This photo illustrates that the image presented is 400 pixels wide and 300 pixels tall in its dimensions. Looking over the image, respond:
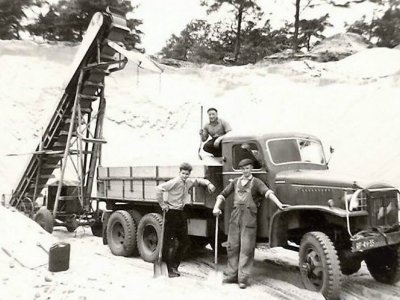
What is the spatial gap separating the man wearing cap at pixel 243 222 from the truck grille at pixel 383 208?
4.04 feet

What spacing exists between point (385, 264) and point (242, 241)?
2.18 metres

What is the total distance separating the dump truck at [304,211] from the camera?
20.6ft

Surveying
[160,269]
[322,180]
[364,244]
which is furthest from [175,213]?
[364,244]

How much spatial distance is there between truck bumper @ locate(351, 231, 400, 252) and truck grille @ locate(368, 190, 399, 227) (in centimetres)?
17

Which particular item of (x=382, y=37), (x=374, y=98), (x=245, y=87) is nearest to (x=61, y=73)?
(x=245, y=87)

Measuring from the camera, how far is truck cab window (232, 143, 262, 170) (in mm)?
7507

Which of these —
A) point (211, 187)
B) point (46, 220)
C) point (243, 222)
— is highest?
point (211, 187)

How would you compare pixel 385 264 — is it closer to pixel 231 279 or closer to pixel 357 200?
pixel 357 200

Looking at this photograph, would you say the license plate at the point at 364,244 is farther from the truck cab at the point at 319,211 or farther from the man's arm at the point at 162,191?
the man's arm at the point at 162,191

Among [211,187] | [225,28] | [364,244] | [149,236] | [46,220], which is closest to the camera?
[364,244]

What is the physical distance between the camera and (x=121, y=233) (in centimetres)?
984

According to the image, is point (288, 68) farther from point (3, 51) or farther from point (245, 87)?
point (3, 51)

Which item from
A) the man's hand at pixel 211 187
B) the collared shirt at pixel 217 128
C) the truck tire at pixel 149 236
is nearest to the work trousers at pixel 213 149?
the collared shirt at pixel 217 128

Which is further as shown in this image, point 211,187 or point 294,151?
point 294,151
